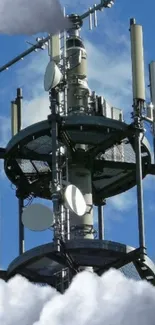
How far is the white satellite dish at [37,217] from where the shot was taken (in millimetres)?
96938

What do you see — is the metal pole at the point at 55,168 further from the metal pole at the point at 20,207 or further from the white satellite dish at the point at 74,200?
the metal pole at the point at 20,207

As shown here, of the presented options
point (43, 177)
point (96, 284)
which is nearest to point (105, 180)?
point (43, 177)

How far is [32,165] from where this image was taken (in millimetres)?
103250

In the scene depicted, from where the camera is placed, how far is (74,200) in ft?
320

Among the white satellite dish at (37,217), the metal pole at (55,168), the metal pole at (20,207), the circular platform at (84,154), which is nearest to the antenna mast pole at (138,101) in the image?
the circular platform at (84,154)

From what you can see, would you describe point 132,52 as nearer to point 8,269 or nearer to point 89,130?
point 89,130

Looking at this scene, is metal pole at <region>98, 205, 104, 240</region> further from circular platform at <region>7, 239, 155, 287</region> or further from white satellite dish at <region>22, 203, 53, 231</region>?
white satellite dish at <region>22, 203, 53, 231</region>

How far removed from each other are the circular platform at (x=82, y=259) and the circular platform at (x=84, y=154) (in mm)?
4308

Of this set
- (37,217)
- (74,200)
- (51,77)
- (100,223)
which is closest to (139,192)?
(74,200)

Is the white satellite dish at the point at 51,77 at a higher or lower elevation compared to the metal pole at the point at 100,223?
higher

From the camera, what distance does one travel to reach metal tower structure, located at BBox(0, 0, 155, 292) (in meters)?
97.3

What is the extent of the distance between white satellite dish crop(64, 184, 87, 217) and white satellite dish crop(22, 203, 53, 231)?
1.08 m

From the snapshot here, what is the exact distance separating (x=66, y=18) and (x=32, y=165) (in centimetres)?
851

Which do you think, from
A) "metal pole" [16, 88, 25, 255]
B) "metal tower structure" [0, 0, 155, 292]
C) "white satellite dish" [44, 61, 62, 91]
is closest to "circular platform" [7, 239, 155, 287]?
"metal tower structure" [0, 0, 155, 292]
